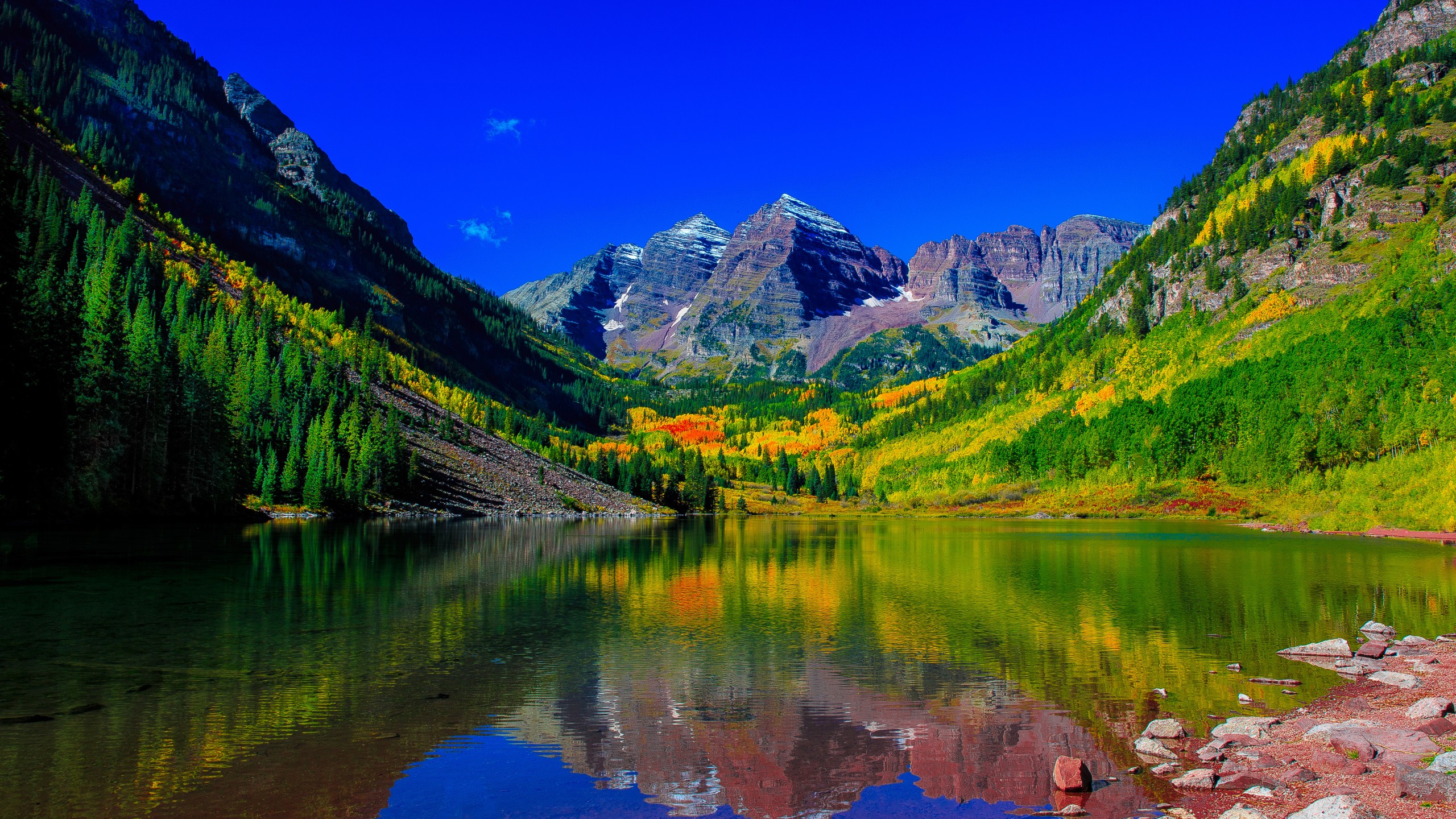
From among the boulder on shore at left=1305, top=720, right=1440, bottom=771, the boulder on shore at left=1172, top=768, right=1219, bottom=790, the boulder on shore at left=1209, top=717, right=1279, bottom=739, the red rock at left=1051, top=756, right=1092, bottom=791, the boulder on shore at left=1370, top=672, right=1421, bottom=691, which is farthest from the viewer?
the boulder on shore at left=1370, top=672, right=1421, bottom=691

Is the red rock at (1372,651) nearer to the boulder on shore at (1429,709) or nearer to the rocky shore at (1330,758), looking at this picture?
the rocky shore at (1330,758)

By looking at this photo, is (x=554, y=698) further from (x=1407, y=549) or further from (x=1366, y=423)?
(x=1366, y=423)

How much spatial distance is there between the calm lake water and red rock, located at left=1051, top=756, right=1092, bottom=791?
40cm

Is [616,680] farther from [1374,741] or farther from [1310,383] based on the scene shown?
[1310,383]

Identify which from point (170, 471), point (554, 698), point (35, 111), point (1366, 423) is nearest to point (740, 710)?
point (554, 698)

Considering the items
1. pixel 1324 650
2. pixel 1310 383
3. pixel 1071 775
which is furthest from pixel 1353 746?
pixel 1310 383

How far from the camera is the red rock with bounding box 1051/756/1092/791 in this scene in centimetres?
1586

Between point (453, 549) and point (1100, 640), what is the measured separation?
192 feet

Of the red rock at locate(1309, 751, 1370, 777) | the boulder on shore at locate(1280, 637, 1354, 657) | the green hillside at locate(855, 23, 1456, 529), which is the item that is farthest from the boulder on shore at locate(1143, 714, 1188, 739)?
the green hillside at locate(855, 23, 1456, 529)

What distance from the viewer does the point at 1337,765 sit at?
1588 cm

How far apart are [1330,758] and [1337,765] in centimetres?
48

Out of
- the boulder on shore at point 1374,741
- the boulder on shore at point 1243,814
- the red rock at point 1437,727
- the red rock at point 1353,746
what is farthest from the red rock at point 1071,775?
the red rock at point 1437,727

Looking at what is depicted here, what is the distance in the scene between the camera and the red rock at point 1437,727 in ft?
57.9

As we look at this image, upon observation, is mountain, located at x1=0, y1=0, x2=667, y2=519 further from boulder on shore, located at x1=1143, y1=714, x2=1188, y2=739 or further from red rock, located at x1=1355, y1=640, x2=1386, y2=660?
red rock, located at x1=1355, y1=640, x2=1386, y2=660
